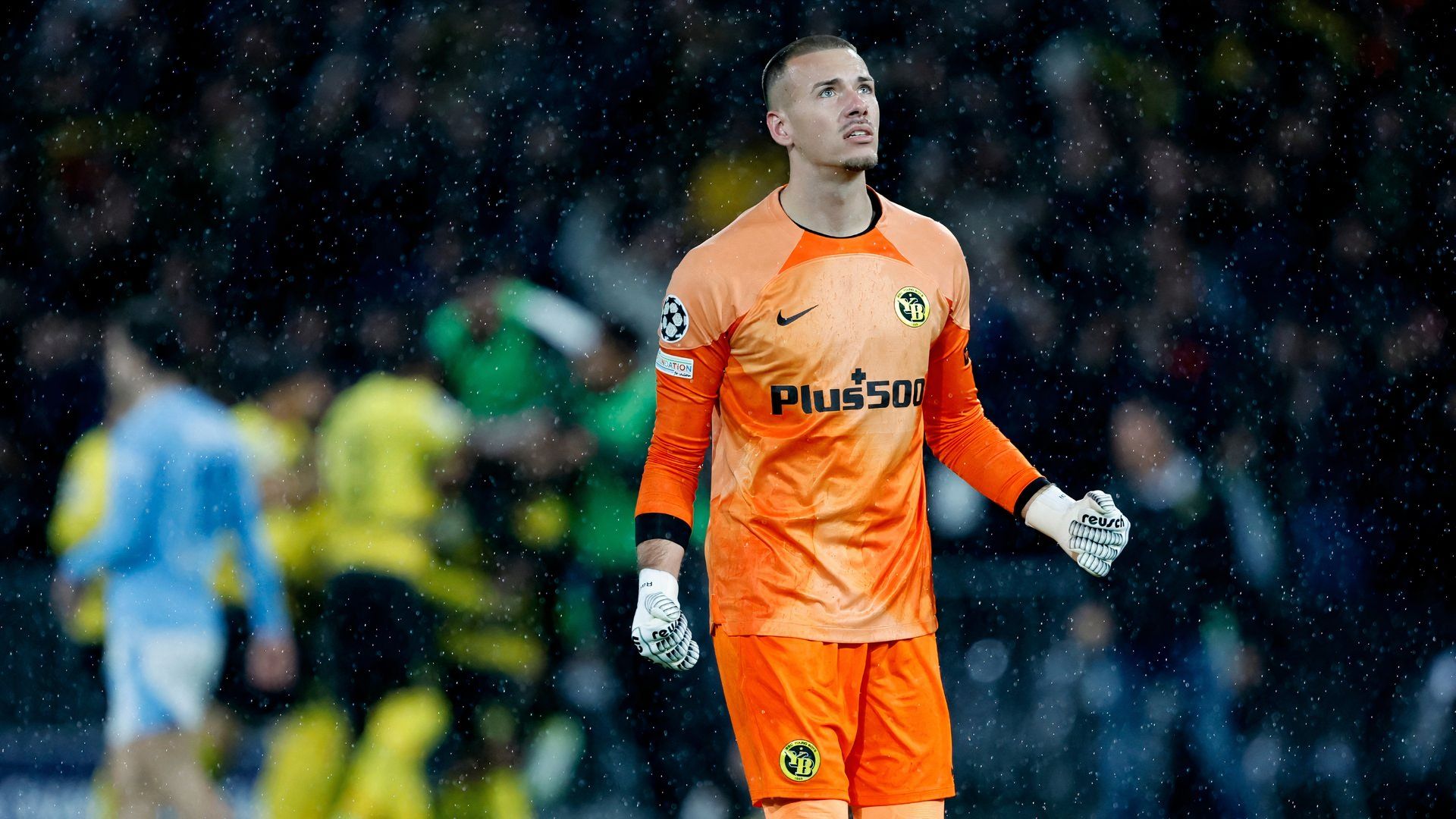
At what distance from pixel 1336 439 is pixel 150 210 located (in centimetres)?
360

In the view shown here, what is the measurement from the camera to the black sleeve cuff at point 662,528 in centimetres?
295

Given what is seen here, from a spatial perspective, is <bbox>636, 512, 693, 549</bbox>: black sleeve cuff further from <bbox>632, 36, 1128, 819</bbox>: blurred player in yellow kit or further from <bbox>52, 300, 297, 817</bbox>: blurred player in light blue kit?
<bbox>52, 300, 297, 817</bbox>: blurred player in light blue kit

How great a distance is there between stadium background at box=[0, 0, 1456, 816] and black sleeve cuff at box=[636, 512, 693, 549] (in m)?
1.88

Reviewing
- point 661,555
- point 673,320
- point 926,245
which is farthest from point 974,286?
point 661,555

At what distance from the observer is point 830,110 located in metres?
2.98

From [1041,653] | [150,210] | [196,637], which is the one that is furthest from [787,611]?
[150,210]

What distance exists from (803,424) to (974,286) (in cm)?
223

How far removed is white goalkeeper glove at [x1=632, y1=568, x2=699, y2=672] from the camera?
2.77m

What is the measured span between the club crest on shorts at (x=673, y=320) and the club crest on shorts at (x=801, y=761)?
75 cm

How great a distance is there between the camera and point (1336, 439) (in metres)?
4.98

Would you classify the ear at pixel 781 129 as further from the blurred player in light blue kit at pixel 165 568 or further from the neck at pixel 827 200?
the blurred player in light blue kit at pixel 165 568

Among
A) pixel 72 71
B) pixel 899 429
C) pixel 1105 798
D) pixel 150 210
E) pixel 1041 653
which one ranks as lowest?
pixel 1105 798

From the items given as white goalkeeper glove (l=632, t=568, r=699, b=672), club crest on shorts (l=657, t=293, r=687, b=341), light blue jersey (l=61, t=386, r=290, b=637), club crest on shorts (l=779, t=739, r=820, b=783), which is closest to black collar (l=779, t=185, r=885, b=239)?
club crest on shorts (l=657, t=293, r=687, b=341)

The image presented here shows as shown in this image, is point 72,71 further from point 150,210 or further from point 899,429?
point 899,429
